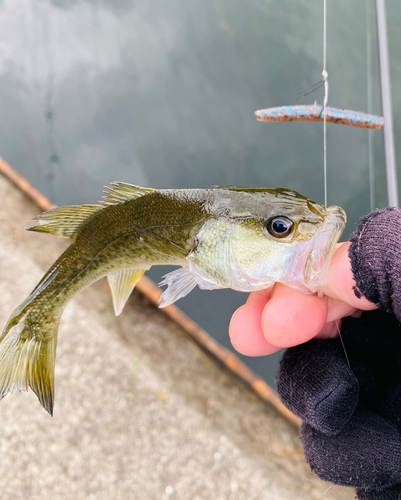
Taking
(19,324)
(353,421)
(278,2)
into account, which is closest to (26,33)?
(278,2)

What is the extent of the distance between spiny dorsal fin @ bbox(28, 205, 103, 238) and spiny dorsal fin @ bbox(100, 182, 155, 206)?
0.27 feet

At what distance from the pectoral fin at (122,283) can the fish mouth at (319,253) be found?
0.80 meters

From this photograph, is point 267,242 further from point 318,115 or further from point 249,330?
point 318,115

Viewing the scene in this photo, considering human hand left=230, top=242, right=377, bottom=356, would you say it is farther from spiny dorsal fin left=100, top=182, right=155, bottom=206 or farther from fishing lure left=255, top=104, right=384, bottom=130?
fishing lure left=255, top=104, right=384, bottom=130

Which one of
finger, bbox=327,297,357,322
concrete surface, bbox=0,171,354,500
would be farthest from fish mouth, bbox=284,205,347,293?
concrete surface, bbox=0,171,354,500

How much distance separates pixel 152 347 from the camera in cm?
299

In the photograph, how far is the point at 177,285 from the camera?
144cm

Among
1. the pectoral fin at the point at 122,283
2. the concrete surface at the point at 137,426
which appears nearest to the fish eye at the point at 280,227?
the pectoral fin at the point at 122,283

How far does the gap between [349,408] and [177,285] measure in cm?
82

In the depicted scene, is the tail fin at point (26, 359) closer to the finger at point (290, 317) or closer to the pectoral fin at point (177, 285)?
the pectoral fin at point (177, 285)

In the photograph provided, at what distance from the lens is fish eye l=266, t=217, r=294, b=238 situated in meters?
1.24

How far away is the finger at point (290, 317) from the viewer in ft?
4.21

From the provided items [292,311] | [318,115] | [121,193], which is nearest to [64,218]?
[121,193]

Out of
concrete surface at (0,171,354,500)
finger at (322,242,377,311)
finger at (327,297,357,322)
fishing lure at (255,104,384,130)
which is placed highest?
fishing lure at (255,104,384,130)
